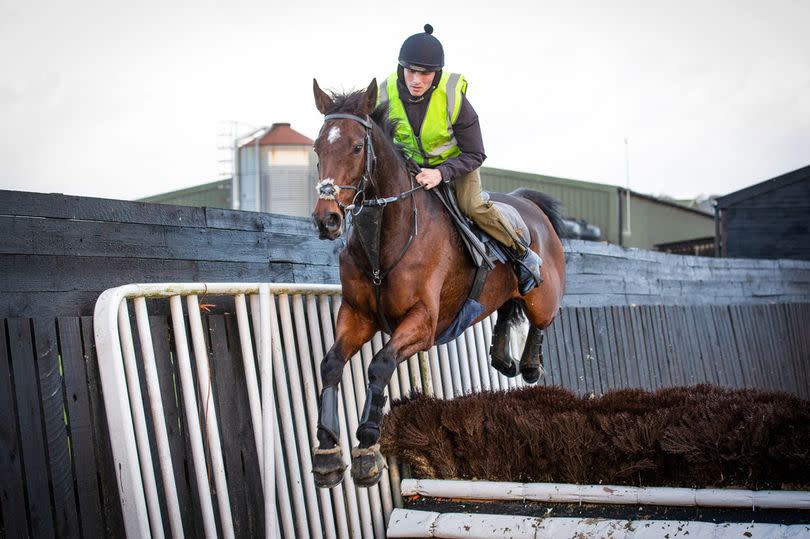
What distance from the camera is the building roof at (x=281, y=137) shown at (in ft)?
89.9

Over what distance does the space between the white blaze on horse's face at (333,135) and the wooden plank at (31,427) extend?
1.76 metres

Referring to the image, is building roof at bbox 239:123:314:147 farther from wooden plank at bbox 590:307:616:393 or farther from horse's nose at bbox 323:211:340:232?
horse's nose at bbox 323:211:340:232

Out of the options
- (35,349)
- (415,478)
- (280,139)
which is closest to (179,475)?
(35,349)

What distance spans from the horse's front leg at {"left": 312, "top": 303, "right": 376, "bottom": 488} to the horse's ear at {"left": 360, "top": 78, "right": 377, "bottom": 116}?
1143 mm

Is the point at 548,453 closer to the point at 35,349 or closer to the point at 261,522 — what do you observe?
the point at 261,522

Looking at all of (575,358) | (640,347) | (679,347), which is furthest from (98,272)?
(679,347)

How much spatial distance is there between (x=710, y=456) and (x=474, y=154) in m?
2.33

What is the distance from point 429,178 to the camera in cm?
535

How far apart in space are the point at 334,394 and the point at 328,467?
44 cm

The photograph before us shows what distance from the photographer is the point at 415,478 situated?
5.34 metres

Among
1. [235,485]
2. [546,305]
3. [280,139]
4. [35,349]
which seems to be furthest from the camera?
[280,139]

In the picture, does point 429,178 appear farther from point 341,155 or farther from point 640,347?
point 640,347

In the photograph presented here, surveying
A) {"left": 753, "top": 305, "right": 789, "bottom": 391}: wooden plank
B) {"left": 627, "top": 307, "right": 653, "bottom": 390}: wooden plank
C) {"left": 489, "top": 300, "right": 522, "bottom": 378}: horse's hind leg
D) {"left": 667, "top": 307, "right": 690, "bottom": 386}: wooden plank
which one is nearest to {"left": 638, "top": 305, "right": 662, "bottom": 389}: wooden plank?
{"left": 627, "top": 307, "right": 653, "bottom": 390}: wooden plank

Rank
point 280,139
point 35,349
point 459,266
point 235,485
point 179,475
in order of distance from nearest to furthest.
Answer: point 35,349 → point 179,475 → point 235,485 → point 459,266 → point 280,139
